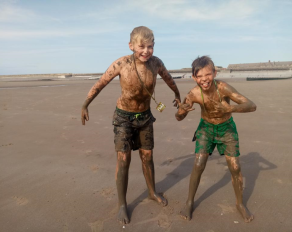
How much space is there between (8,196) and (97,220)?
1.44 m

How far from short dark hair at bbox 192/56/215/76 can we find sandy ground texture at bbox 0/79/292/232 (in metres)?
1.78

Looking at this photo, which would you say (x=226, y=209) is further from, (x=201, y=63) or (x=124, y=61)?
(x=124, y=61)

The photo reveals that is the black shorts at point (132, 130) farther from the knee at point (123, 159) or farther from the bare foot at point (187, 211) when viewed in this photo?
the bare foot at point (187, 211)

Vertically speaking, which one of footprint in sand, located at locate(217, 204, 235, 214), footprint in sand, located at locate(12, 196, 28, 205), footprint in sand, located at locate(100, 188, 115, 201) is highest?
footprint in sand, located at locate(12, 196, 28, 205)

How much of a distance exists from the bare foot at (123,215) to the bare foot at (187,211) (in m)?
0.67

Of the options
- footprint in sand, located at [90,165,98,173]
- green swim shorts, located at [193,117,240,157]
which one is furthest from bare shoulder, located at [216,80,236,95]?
footprint in sand, located at [90,165,98,173]

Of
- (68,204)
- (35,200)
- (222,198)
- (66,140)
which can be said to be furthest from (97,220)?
(66,140)

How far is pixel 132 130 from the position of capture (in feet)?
11.2

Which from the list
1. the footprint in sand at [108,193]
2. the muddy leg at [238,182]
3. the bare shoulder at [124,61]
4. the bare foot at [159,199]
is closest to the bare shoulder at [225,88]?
the muddy leg at [238,182]

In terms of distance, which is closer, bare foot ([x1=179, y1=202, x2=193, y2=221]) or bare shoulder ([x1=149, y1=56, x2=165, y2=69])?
bare foot ([x1=179, y1=202, x2=193, y2=221])

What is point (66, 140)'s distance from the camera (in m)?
6.05

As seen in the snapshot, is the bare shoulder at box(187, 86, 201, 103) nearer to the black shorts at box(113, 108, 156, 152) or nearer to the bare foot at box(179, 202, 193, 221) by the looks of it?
the black shorts at box(113, 108, 156, 152)

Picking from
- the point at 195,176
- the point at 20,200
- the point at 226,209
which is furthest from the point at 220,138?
the point at 20,200

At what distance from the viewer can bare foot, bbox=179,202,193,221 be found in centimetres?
310
